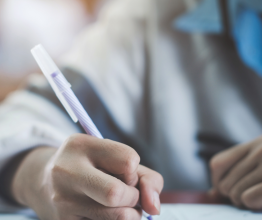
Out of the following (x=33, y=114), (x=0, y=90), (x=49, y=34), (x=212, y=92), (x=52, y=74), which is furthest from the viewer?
(x=49, y=34)

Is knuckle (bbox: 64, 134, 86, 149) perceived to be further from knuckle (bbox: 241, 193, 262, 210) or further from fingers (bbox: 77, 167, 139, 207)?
knuckle (bbox: 241, 193, 262, 210)

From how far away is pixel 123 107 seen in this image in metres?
0.37

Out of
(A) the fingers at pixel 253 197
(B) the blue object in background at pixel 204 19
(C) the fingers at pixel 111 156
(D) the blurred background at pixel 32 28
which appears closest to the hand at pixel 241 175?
(A) the fingers at pixel 253 197

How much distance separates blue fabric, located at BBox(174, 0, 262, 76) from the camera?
32 cm

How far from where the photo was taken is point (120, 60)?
395 mm

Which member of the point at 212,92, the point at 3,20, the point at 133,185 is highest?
the point at 3,20

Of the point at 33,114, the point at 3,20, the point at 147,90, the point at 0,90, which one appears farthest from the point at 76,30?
the point at 33,114

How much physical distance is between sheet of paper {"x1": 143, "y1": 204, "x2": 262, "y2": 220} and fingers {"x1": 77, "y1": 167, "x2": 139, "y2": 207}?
48mm

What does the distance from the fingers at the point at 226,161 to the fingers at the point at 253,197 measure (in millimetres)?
37

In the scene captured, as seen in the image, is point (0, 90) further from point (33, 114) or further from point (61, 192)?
point (61, 192)

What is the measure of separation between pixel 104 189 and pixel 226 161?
0.14 metres

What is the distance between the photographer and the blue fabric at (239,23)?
0.32m

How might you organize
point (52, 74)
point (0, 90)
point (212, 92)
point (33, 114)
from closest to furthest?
point (52, 74), point (33, 114), point (212, 92), point (0, 90)

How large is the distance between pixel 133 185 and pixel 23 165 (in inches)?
3.6
